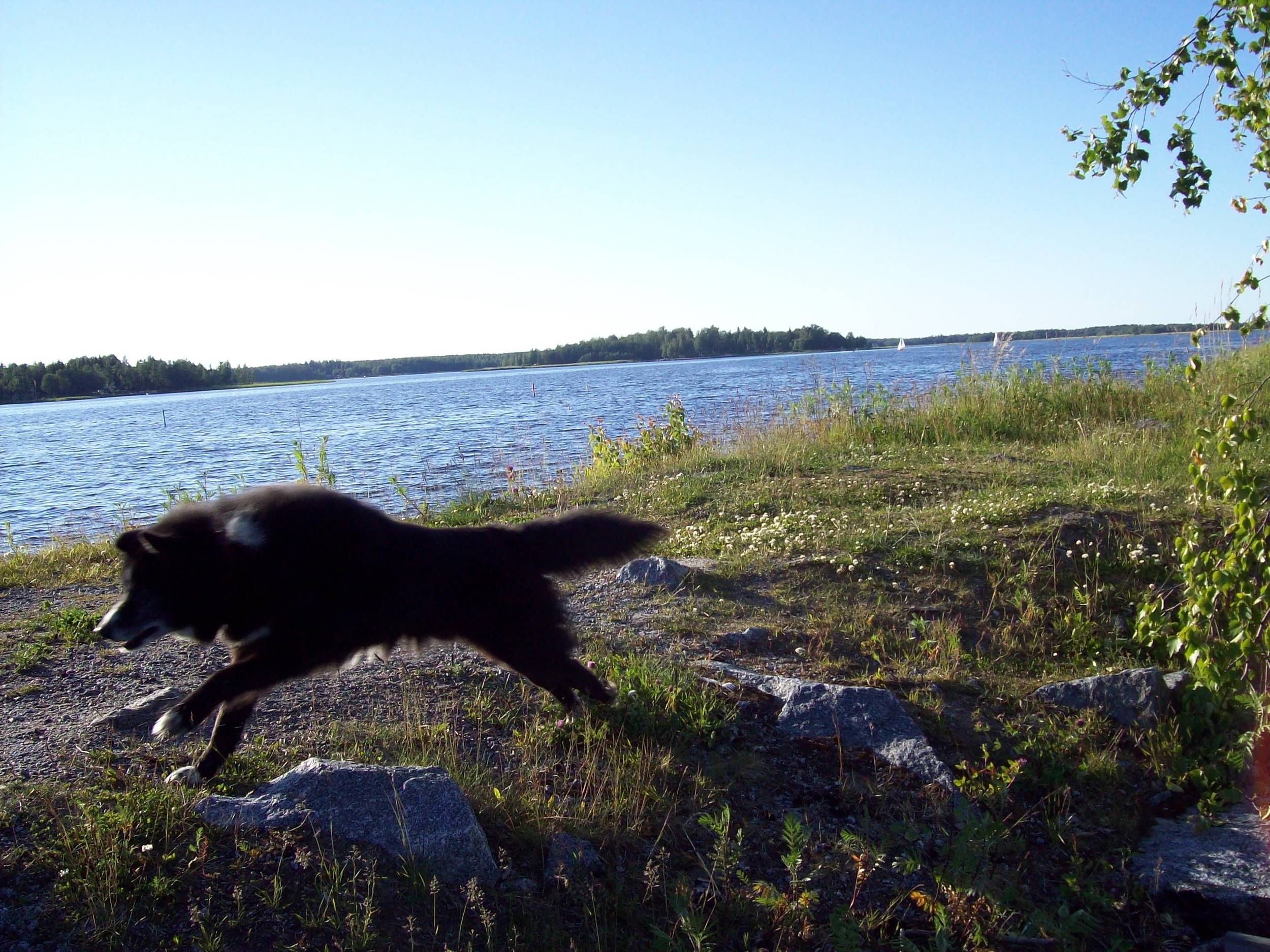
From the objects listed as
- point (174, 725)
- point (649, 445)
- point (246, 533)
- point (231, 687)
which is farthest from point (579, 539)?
point (649, 445)

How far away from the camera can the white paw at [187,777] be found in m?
3.58

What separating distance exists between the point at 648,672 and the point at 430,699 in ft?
4.07

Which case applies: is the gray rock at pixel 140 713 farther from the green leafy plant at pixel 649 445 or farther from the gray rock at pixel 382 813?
the green leafy plant at pixel 649 445

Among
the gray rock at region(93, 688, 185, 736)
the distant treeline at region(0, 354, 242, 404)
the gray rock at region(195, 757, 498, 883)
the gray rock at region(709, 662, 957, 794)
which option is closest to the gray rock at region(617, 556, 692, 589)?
the gray rock at region(709, 662, 957, 794)

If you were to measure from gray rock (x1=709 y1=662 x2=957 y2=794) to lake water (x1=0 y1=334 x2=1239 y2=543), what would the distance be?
7822 mm

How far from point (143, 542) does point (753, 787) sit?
9.91 ft

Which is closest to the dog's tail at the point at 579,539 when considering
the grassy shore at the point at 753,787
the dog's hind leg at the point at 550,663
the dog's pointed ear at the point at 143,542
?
the dog's hind leg at the point at 550,663

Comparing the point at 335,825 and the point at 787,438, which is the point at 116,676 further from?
the point at 787,438

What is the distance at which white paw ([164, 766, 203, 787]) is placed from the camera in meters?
3.58

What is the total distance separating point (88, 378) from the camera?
185 ft

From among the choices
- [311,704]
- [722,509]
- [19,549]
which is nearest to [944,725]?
[311,704]

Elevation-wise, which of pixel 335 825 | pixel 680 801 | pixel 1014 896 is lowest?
pixel 1014 896

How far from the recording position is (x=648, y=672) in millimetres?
4770

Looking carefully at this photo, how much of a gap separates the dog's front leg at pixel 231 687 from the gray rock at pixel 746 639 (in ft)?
9.17
